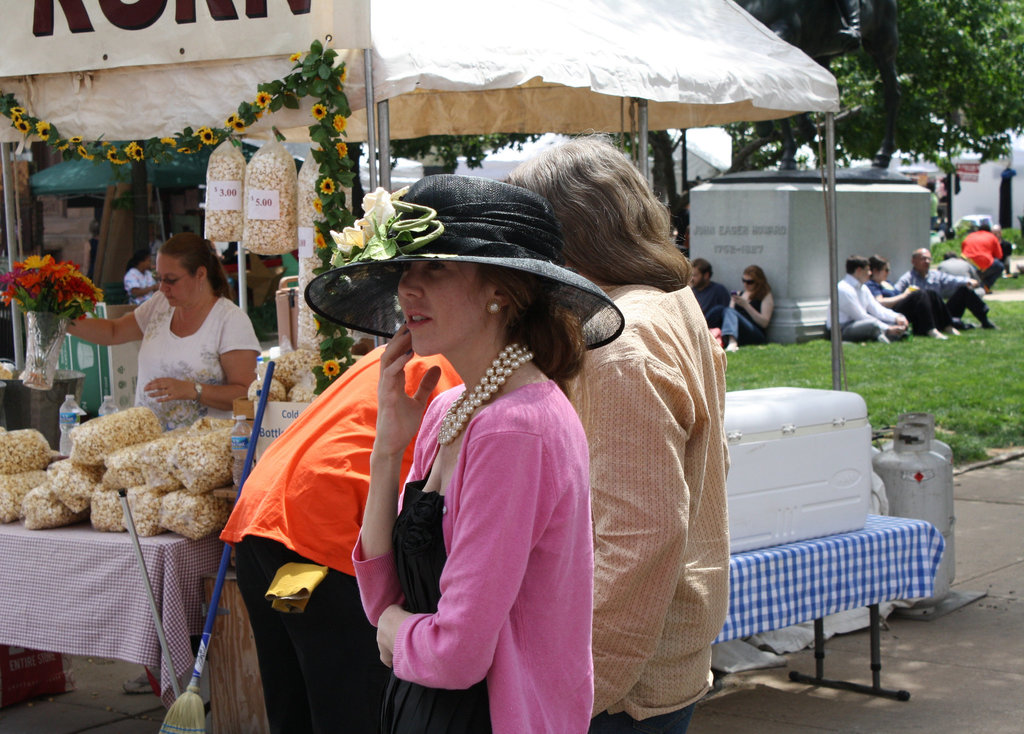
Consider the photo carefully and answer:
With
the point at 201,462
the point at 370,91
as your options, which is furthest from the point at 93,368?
the point at 370,91

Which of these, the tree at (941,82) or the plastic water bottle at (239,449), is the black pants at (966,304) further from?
the plastic water bottle at (239,449)

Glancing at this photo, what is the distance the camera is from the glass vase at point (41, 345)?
15.8ft

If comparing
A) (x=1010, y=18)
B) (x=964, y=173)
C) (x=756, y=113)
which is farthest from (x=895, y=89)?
(x=964, y=173)

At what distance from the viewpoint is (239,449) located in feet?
13.2

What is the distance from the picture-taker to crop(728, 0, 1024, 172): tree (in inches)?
744

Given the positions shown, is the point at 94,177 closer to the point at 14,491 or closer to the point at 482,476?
the point at 14,491

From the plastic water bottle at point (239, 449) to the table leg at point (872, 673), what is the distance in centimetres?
232

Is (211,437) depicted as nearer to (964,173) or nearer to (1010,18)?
(1010,18)

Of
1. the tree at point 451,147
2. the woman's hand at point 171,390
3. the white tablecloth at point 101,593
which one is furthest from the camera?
the tree at point 451,147

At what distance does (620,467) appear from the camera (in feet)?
6.70

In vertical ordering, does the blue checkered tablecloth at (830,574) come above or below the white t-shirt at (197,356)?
below

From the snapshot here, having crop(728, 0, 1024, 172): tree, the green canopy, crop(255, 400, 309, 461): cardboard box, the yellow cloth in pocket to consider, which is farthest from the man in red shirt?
the yellow cloth in pocket

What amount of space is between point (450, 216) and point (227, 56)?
9.00 ft

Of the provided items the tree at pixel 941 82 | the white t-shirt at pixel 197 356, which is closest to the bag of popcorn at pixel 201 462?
the white t-shirt at pixel 197 356
